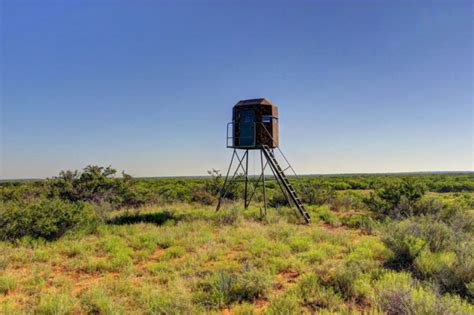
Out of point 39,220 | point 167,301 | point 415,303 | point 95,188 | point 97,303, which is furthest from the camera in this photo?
point 95,188

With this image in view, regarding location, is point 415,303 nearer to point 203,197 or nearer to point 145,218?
point 145,218

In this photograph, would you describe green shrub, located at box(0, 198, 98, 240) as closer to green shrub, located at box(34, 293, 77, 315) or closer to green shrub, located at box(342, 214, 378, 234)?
green shrub, located at box(34, 293, 77, 315)

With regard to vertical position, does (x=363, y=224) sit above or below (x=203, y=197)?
below

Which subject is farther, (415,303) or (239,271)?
(239,271)

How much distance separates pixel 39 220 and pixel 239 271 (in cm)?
722

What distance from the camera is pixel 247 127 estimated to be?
12961 millimetres

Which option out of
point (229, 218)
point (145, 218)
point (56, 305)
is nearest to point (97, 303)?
point (56, 305)

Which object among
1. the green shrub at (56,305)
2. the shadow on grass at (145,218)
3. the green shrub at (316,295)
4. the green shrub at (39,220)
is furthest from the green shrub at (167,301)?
the shadow on grass at (145,218)

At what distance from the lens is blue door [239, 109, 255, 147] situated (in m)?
12.8

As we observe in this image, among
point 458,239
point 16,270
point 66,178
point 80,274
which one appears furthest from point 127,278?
point 66,178

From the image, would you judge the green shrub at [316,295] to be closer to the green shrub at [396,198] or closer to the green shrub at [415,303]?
the green shrub at [415,303]

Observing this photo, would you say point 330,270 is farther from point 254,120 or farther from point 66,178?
point 66,178

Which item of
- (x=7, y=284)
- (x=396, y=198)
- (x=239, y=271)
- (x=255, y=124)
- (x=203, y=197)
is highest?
(x=255, y=124)

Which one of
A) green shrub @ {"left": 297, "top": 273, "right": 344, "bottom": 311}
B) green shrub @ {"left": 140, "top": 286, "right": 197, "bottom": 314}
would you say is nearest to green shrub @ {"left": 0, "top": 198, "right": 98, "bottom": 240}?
green shrub @ {"left": 140, "top": 286, "right": 197, "bottom": 314}
